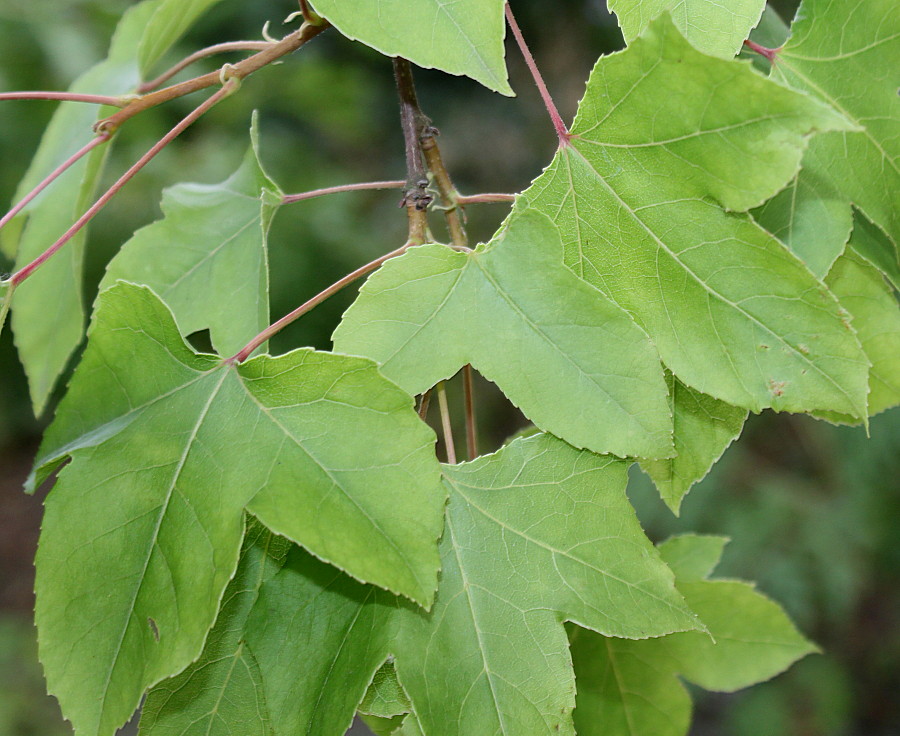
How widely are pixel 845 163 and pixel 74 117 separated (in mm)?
700

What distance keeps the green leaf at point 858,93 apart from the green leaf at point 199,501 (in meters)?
0.32

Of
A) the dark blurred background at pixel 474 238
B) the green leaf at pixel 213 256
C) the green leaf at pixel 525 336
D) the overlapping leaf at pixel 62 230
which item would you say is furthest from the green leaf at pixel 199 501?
the dark blurred background at pixel 474 238

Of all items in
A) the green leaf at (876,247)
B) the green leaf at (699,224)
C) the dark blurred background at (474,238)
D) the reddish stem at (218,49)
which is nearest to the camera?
the green leaf at (699,224)

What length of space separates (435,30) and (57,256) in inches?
18.7

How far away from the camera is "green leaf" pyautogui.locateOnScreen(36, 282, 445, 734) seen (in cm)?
47

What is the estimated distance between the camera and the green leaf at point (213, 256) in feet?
2.18

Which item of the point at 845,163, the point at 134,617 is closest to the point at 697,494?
the point at 845,163

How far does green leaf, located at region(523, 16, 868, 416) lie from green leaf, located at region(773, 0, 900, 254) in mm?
115

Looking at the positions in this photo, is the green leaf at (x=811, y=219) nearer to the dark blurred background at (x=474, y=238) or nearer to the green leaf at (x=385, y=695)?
the green leaf at (x=385, y=695)

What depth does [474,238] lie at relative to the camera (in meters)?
2.66

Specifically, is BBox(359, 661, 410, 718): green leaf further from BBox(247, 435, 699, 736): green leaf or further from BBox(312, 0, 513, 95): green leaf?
BBox(312, 0, 513, 95): green leaf

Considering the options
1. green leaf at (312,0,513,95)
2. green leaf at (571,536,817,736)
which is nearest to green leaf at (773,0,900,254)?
green leaf at (312,0,513,95)

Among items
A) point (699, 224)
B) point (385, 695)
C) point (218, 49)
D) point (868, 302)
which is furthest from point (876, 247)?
point (218, 49)

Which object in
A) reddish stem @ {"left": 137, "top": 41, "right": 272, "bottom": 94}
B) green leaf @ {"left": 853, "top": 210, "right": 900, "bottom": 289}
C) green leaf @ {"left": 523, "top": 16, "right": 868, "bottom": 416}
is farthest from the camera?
reddish stem @ {"left": 137, "top": 41, "right": 272, "bottom": 94}
